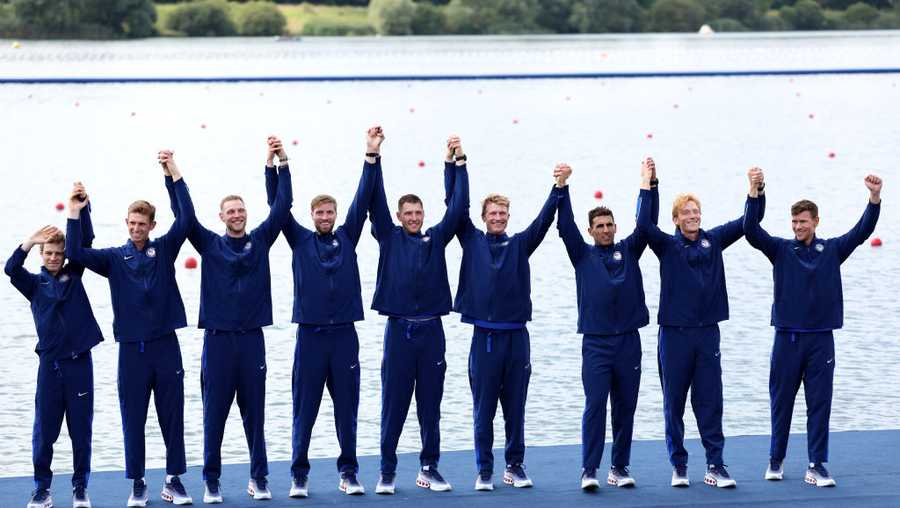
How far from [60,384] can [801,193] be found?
16.3m

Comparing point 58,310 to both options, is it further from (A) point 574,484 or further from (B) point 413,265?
(A) point 574,484

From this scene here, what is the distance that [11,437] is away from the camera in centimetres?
996

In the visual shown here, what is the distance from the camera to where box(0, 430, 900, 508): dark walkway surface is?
7.93 meters

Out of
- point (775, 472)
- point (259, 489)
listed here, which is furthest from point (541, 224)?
point (259, 489)

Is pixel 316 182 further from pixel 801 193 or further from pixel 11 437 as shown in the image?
pixel 11 437

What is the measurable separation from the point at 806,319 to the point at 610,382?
3.42 ft

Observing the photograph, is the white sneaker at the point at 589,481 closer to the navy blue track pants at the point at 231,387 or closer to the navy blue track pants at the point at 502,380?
the navy blue track pants at the point at 502,380

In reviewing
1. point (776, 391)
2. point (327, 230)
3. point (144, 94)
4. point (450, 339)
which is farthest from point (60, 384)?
point (144, 94)

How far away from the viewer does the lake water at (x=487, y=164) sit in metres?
10.9

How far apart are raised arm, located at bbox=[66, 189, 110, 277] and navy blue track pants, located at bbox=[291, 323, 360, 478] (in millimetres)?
1053

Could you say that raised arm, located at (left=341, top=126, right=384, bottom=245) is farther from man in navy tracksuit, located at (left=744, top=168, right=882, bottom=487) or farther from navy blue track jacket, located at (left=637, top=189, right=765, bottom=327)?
man in navy tracksuit, located at (left=744, top=168, right=882, bottom=487)

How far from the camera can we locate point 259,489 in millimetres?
8047

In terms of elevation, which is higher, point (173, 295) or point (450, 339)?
point (173, 295)

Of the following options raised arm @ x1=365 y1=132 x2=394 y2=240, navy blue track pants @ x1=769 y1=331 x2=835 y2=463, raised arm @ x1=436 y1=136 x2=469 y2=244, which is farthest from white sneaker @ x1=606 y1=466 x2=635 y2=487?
raised arm @ x1=365 y1=132 x2=394 y2=240
